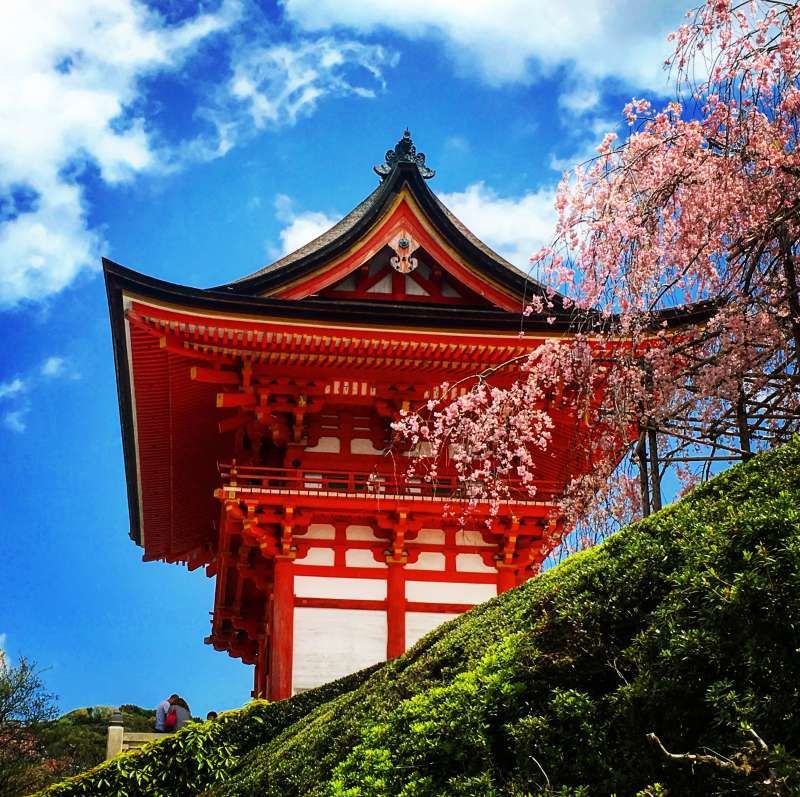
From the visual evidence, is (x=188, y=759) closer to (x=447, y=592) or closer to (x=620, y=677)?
(x=447, y=592)

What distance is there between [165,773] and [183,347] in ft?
21.7

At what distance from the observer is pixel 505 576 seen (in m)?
19.2

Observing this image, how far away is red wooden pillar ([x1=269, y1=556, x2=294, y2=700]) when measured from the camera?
18100mm

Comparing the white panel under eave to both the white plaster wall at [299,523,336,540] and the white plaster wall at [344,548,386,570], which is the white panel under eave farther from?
the white plaster wall at [299,523,336,540]

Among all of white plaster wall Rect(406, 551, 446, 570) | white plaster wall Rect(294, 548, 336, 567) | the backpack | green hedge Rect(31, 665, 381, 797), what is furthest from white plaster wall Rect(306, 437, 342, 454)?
green hedge Rect(31, 665, 381, 797)

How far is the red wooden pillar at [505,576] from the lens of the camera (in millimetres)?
19078

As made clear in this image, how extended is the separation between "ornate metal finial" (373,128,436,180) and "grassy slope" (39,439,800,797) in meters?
12.2

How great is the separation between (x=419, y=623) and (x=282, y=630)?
211 cm

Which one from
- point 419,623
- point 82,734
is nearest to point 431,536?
point 419,623

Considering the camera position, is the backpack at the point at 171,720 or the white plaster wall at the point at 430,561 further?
the white plaster wall at the point at 430,561

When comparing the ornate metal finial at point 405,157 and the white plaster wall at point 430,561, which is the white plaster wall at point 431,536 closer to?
the white plaster wall at point 430,561

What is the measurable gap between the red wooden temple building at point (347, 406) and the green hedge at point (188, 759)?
11.6ft

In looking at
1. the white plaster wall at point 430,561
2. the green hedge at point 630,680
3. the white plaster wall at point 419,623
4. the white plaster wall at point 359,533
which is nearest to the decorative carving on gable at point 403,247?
the white plaster wall at point 359,533

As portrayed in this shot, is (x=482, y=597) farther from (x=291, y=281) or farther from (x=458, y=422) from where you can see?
(x=291, y=281)
